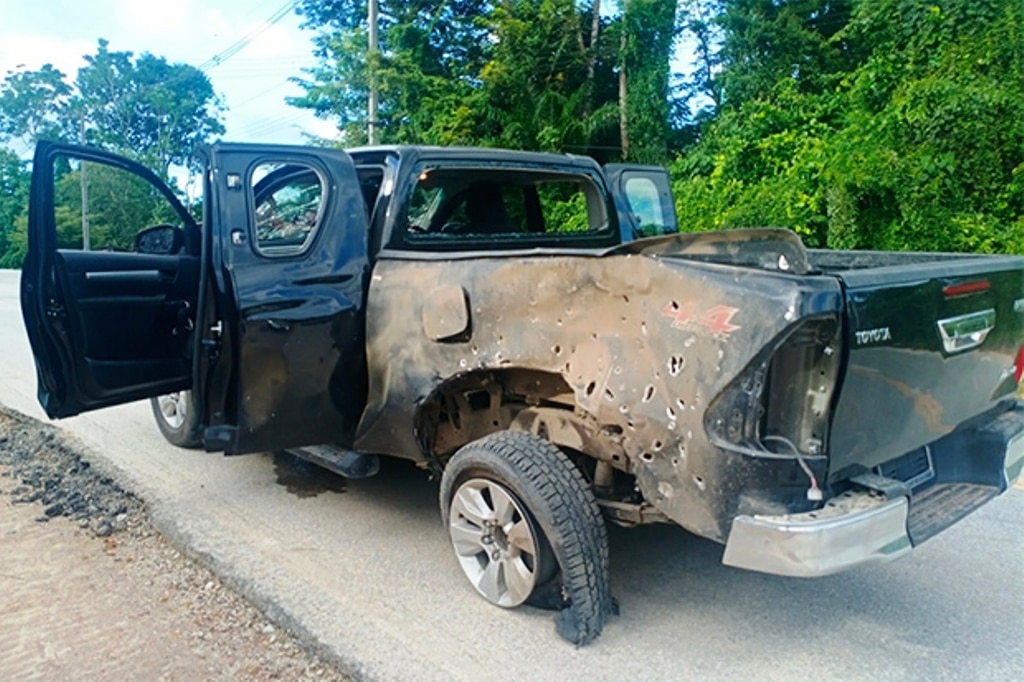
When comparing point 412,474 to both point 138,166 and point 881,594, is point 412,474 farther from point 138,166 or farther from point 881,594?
point 881,594

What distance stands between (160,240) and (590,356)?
314 centimetres

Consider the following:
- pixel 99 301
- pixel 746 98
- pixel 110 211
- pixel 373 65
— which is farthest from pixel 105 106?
pixel 99 301

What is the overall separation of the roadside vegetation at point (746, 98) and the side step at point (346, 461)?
1707 millimetres

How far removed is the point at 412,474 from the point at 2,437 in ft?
10.7

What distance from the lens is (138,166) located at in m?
4.04

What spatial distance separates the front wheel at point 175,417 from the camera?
5254 mm

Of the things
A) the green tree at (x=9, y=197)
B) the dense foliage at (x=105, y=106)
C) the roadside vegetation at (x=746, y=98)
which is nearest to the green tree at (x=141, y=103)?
the dense foliage at (x=105, y=106)

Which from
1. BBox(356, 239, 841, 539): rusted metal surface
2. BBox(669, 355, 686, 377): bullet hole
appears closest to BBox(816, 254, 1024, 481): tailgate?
BBox(356, 239, 841, 539): rusted metal surface

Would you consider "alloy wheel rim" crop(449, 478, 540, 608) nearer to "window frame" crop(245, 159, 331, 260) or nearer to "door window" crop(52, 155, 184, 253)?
"window frame" crop(245, 159, 331, 260)

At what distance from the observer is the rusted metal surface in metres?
2.48

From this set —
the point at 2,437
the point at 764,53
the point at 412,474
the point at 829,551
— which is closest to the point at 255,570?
the point at 412,474

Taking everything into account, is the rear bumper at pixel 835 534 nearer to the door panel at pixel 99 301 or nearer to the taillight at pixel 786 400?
the taillight at pixel 786 400

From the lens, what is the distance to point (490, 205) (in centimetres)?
486

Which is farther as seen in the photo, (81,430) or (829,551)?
(81,430)
